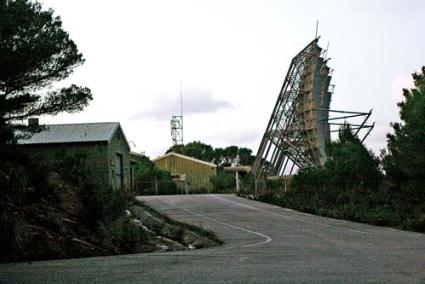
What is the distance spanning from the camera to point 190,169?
6506 centimetres

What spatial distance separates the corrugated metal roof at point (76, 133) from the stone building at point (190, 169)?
18.9 metres

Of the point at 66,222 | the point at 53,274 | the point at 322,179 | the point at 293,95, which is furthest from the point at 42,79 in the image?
the point at 293,95

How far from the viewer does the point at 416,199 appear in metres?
27.3

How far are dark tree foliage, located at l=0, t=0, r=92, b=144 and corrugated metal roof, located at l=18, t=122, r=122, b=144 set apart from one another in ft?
61.6

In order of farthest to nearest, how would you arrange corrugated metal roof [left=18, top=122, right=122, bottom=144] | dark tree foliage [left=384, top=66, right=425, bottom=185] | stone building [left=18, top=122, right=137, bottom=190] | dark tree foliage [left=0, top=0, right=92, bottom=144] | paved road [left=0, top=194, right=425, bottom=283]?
corrugated metal roof [left=18, top=122, right=122, bottom=144] → stone building [left=18, top=122, right=137, bottom=190] → dark tree foliage [left=384, top=66, right=425, bottom=185] → dark tree foliage [left=0, top=0, right=92, bottom=144] → paved road [left=0, top=194, right=425, bottom=283]

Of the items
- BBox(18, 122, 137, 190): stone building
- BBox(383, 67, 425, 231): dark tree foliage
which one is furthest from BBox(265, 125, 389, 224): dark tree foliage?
BBox(18, 122, 137, 190): stone building

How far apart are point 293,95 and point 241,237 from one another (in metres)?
29.3

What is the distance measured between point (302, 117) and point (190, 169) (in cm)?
2109

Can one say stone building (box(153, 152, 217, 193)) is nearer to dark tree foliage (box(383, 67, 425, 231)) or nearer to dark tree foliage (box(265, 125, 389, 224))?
dark tree foliage (box(265, 125, 389, 224))

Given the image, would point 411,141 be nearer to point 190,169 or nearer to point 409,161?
point 409,161

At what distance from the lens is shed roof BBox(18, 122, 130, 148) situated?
41094 mm

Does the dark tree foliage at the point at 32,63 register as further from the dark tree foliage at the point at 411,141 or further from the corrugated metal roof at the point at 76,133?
the corrugated metal roof at the point at 76,133

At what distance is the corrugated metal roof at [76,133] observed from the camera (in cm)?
4109

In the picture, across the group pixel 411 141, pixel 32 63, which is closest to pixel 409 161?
pixel 411 141
